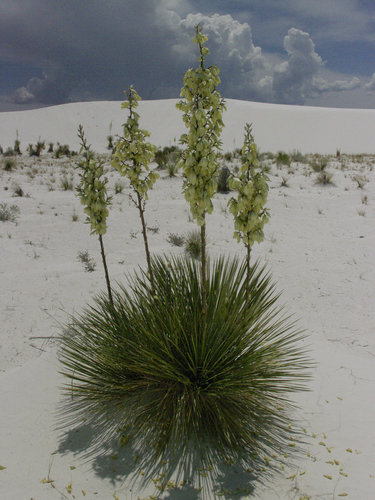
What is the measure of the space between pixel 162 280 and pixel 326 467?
1.52m

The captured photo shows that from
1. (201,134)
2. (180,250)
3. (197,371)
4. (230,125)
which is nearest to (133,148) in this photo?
(201,134)

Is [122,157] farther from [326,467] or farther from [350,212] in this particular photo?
[350,212]

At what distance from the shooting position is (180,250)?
219 inches

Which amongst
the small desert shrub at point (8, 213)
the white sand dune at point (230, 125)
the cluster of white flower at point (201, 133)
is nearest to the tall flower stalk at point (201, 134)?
the cluster of white flower at point (201, 133)

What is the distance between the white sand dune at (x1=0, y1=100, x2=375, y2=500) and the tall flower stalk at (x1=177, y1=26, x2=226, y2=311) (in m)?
1.43

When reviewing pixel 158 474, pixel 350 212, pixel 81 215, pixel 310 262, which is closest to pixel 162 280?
pixel 158 474

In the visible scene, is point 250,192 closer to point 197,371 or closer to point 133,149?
point 133,149

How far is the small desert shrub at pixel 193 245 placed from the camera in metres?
5.35

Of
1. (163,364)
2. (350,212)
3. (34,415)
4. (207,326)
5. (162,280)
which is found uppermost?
(350,212)

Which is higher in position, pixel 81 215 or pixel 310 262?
pixel 81 215

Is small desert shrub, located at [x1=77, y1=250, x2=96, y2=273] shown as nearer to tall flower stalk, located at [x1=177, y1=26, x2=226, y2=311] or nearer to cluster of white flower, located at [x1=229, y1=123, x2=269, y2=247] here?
cluster of white flower, located at [x1=229, y1=123, x2=269, y2=247]

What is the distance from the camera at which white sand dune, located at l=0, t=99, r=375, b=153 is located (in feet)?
80.3

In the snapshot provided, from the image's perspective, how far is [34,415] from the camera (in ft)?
8.02

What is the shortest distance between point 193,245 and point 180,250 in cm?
25
